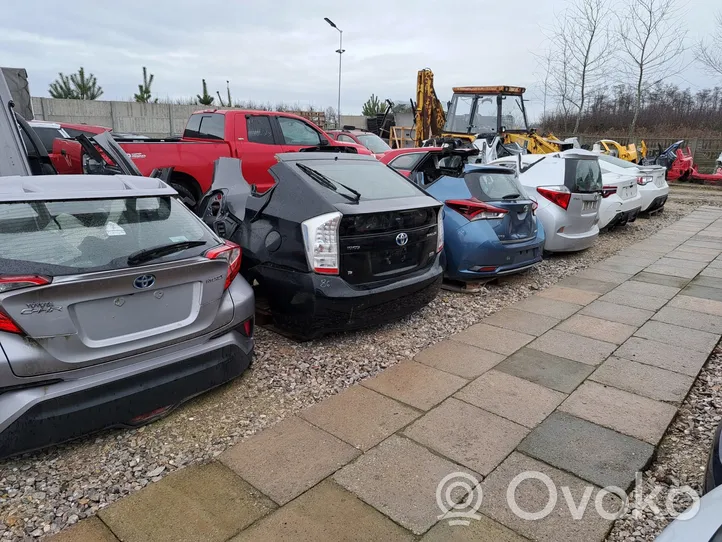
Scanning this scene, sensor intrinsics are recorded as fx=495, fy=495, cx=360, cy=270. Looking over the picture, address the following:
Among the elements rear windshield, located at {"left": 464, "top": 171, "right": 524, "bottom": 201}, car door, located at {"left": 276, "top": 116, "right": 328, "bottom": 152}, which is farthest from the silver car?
car door, located at {"left": 276, "top": 116, "right": 328, "bottom": 152}

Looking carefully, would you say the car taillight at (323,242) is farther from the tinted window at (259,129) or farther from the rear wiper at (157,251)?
the tinted window at (259,129)

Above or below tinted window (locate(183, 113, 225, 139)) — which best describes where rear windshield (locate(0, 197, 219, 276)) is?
below

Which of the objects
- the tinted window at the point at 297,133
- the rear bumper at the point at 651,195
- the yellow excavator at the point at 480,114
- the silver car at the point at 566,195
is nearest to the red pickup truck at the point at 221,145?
the tinted window at the point at 297,133

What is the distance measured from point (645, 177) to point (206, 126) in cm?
934

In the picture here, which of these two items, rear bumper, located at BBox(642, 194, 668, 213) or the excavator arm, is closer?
rear bumper, located at BBox(642, 194, 668, 213)

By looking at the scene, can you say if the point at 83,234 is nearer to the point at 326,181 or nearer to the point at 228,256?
the point at 228,256

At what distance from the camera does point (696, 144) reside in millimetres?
22578

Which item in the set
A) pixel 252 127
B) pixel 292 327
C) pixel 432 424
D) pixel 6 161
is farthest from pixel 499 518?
pixel 252 127

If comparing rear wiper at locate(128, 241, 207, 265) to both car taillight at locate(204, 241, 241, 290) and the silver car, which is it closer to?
car taillight at locate(204, 241, 241, 290)

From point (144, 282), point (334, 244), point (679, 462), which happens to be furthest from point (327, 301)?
point (679, 462)

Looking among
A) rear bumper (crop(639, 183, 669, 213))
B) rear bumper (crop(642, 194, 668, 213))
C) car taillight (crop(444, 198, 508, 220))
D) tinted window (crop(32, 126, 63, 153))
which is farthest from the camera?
rear bumper (crop(642, 194, 668, 213))

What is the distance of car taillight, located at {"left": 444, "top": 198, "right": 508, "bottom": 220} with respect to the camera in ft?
18.3

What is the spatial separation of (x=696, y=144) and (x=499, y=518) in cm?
2591

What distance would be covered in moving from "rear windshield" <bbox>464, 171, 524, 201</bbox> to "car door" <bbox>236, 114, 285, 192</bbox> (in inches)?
151
